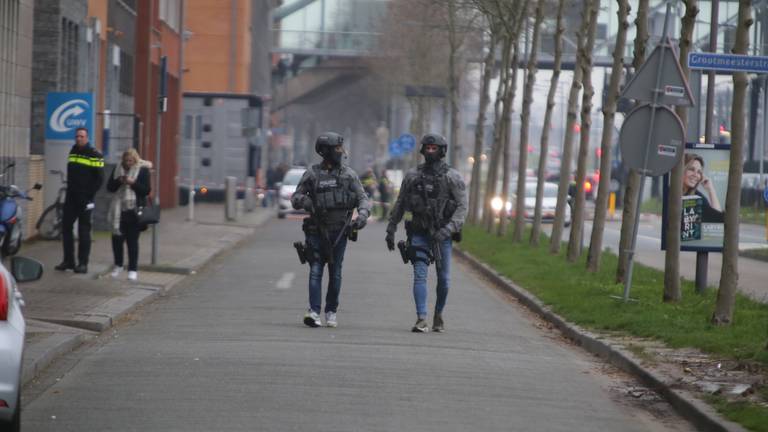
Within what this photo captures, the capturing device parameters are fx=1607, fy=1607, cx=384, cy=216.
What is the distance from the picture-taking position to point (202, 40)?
7175cm

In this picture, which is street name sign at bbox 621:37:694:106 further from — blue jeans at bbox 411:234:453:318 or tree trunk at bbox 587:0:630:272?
tree trunk at bbox 587:0:630:272

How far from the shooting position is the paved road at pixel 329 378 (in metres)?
8.84

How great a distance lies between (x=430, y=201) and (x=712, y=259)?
17.0 metres

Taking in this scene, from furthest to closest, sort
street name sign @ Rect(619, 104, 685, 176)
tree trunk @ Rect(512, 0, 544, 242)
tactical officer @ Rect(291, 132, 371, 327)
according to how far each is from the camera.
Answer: tree trunk @ Rect(512, 0, 544, 242) < street name sign @ Rect(619, 104, 685, 176) < tactical officer @ Rect(291, 132, 371, 327)

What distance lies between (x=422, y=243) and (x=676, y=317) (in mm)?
2583

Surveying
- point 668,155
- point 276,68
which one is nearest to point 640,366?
point 668,155

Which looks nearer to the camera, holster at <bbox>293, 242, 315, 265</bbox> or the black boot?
holster at <bbox>293, 242, 315, 265</bbox>

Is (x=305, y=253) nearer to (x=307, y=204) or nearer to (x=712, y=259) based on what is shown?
(x=307, y=204)

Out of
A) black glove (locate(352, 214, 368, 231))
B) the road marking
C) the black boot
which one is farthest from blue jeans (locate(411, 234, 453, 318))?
the black boot

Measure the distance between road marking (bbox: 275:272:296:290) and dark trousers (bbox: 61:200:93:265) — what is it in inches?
93.7

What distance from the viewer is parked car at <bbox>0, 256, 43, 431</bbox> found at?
6863 millimetres

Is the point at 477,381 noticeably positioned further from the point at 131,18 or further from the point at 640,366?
the point at 131,18

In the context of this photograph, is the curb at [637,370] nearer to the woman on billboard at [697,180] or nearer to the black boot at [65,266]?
the woman on billboard at [697,180]

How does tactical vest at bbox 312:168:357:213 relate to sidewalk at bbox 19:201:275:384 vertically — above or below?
above
